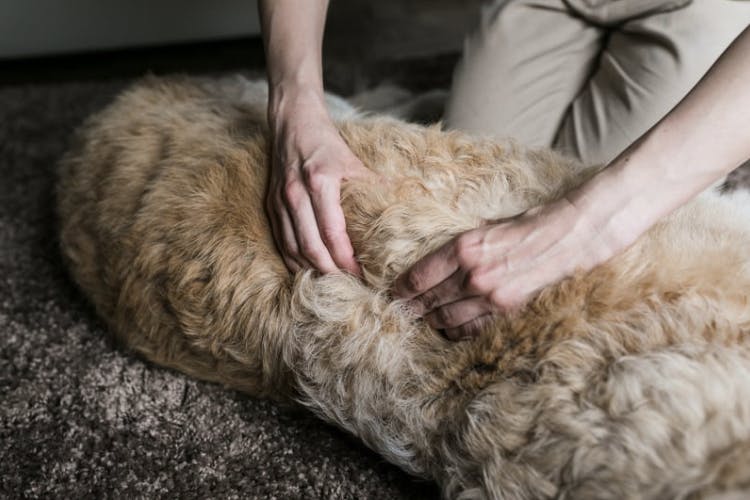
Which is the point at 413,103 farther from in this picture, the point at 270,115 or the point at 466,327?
the point at 466,327

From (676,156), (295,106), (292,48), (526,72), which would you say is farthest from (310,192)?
(526,72)

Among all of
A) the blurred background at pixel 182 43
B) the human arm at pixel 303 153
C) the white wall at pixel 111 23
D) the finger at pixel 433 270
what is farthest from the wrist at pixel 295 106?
the white wall at pixel 111 23

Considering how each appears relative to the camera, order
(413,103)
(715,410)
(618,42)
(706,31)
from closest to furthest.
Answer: (715,410) < (706,31) < (618,42) < (413,103)

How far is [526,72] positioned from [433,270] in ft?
2.03

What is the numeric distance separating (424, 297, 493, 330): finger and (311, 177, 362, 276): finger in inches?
4.3

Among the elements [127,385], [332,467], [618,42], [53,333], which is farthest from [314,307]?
[618,42]

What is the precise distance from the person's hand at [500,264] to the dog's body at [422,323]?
0.07 ft

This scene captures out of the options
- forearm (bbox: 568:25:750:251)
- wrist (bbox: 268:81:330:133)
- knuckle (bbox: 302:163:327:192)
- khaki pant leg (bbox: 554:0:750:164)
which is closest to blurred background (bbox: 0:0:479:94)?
khaki pant leg (bbox: 554:0:750:164)

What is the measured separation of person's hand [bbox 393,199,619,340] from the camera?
2.35ft

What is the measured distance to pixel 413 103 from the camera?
1457 millimetres

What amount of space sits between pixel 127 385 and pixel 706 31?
101 cm

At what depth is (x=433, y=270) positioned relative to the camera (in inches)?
29.4

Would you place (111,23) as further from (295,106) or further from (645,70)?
(645,70)

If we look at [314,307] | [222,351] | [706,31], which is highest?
[706,31]
